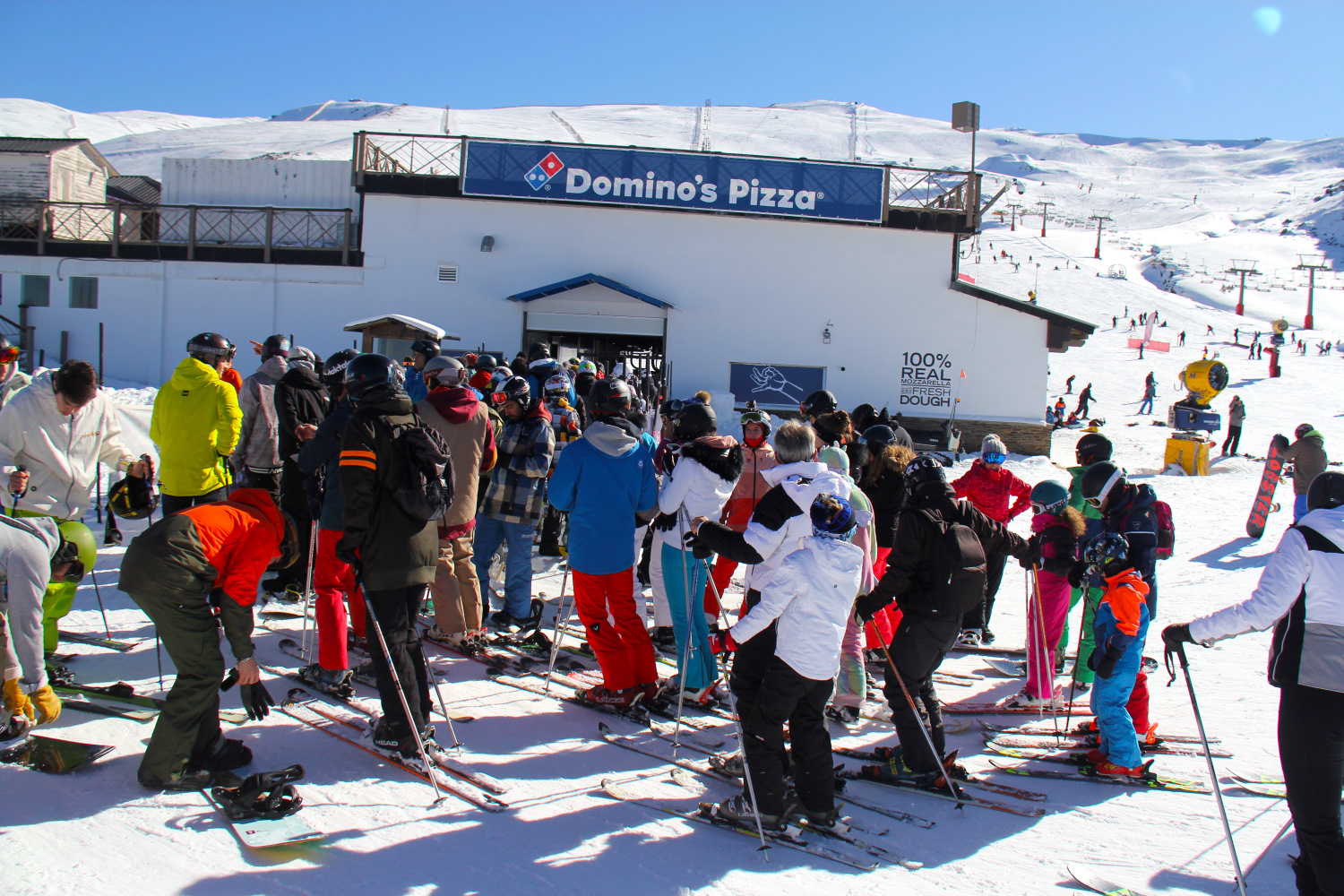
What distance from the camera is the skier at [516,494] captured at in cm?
563

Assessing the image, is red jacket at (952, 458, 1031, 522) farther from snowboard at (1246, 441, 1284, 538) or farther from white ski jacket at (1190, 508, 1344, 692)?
snowboard at (1246, 441, 1284, 538)

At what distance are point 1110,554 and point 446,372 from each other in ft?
13.6

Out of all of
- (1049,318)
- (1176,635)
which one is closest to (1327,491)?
(1176,635)

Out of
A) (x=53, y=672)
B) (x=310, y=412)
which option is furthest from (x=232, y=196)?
(x=53, y=672)

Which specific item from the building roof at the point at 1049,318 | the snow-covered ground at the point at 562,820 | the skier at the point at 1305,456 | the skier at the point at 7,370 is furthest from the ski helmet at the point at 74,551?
the building roof at the point at 1049,318

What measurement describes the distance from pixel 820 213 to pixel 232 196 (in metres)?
15.0

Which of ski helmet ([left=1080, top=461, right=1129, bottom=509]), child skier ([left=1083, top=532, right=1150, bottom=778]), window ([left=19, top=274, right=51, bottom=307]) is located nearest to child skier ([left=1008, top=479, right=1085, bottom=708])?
ski helmet ([left=1080, top=461, right=1129, bottom=509])

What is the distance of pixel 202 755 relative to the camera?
3547mm

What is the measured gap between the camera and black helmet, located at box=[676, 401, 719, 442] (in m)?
4.79

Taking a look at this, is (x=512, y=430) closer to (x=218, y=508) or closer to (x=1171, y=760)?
(x=218, y=508)

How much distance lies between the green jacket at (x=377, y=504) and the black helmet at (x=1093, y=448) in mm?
4496

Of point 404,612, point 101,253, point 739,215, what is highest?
point 739,215

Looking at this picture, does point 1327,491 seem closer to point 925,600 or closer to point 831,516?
point 925,600

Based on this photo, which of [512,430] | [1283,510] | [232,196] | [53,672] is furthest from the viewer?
[232,196]
